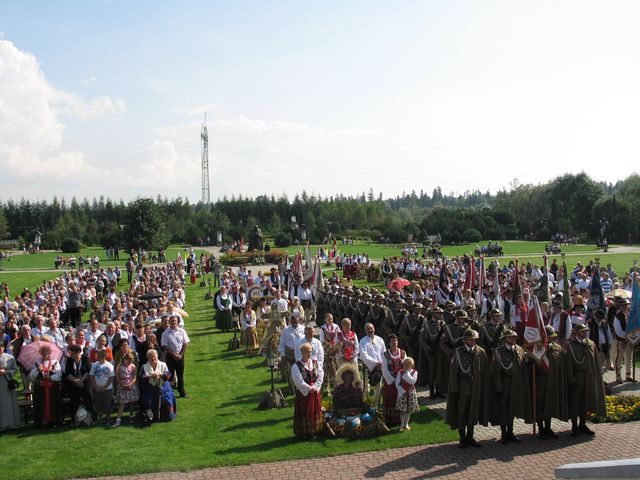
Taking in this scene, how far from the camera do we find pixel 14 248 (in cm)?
10075

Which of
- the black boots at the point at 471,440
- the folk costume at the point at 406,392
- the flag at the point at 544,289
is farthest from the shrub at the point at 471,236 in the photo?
the black boots at the point at 471,440

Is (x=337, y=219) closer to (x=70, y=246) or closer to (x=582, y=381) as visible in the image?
(x=70, y=246)

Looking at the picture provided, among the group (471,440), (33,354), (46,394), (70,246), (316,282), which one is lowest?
(471,440)

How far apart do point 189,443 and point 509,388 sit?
591 centimetres

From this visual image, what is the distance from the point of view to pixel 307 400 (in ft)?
35.0

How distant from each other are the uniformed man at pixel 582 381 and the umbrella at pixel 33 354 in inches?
406

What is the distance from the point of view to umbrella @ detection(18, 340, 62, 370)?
490 inches

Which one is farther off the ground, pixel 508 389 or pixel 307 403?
pixel 508 389

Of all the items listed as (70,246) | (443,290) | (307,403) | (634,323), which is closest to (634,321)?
(634,323)

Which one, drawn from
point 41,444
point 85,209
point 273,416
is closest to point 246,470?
point 273,416

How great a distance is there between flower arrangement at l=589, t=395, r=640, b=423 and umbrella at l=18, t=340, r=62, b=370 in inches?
434

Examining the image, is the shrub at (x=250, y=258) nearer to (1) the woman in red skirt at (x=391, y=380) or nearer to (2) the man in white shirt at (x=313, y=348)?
(2) the man in white shirt at (x=313, y=348)

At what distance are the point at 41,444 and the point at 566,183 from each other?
10568 cm

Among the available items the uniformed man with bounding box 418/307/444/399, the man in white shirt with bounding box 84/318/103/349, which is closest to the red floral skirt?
the uniformed man with bounding box 418/307/444/399
